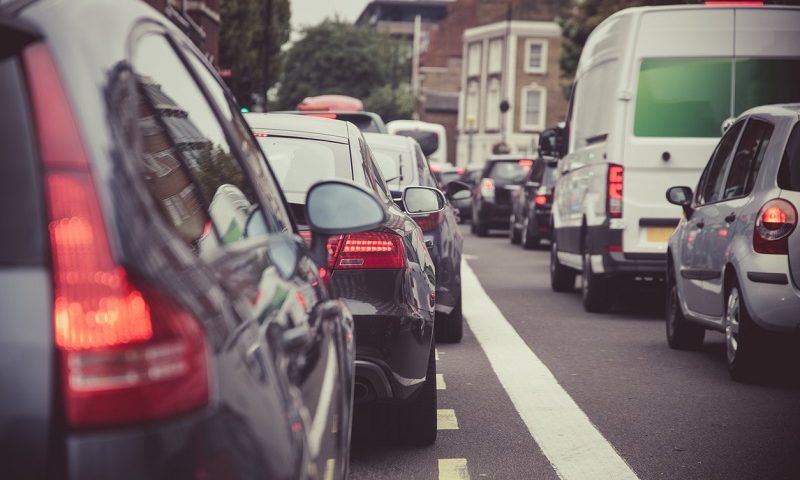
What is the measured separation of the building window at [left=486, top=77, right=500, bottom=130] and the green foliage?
18099 millimetres

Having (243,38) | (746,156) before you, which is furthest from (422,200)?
(243,38)

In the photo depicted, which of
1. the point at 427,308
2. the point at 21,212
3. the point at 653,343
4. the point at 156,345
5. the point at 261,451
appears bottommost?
the point at 653,343

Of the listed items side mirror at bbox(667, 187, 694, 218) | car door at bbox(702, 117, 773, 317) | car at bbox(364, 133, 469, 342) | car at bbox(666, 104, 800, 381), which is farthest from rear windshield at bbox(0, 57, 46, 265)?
side mirror at bbox(667, 187, 694, 218)

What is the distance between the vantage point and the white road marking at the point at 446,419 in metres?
6.95

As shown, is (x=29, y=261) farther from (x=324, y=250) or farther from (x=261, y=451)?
(x=324, y=250)

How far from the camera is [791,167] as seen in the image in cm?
831

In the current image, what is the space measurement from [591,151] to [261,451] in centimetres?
1157

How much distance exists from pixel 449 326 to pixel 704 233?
200 centimetres

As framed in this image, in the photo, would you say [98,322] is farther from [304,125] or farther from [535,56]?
[535,56]

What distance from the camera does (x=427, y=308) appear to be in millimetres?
6180

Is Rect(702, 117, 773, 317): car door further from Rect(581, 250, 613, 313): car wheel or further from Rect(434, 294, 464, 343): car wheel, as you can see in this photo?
Rect(581, 250, 613, 313): car wheel

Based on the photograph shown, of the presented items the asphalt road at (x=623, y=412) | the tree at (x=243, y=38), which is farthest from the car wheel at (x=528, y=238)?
the tree at (x=243, y=38)

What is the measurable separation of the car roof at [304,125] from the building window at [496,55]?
87.2m

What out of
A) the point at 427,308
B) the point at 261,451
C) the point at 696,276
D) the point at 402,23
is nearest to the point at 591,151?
the point at 696,276
